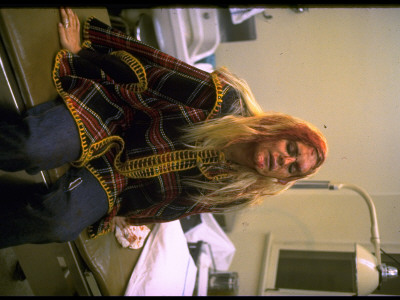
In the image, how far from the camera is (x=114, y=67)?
855 millimetres

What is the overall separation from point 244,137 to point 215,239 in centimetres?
74

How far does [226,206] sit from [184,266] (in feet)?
1.19

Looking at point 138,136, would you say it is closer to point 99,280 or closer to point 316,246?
point 99,280

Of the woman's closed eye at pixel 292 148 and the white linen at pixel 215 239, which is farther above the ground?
the woman's closed eye at pixel 292 148

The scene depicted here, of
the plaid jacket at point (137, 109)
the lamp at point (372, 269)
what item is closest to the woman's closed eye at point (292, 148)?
the plaid jacket at point (137, 109)

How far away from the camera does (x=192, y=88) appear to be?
0.83 metres

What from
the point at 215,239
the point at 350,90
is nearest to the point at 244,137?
the point at 350,90

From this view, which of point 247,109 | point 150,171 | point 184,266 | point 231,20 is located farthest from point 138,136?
point 231,20

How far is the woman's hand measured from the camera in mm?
865

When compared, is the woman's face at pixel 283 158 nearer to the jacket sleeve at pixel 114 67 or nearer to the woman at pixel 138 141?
the woman at pixel 138 141

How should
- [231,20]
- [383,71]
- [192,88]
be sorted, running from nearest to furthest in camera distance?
[192,88]
[383,71]
[231,20]

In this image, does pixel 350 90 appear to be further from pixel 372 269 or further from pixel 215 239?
pixel 215 239

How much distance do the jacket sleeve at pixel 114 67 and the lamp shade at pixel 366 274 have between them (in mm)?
778

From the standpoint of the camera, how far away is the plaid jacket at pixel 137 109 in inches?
32.3
